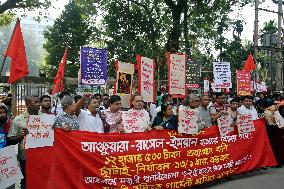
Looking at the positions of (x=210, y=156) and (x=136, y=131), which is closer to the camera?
(x=136, y=131)

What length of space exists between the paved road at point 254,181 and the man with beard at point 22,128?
322cm

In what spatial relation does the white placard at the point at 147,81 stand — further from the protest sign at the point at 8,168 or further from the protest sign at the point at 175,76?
the protest sign at the point at 8,168

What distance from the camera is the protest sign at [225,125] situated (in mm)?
8016

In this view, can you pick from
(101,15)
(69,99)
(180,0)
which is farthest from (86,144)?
(101,15)

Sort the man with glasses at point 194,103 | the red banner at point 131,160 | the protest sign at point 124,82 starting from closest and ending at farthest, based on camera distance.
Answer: the red banner at point 131,160 → the man with glasses at point 194,103 → the protest sign at point 124,82

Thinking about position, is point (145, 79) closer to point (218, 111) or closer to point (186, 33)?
point (218, 111)

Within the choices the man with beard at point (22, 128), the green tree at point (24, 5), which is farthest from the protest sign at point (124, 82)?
the green tree at point (24, 5)

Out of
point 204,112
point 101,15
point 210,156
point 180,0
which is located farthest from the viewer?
point 101,15

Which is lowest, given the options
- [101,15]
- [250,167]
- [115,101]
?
[250,167]

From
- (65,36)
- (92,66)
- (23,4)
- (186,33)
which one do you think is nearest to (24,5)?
(23,4)

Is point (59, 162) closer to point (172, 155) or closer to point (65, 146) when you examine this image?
point (65, 146)

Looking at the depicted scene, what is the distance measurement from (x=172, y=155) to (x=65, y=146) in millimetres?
1957

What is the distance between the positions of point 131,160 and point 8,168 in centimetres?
198

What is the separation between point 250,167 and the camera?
28.3 feet
